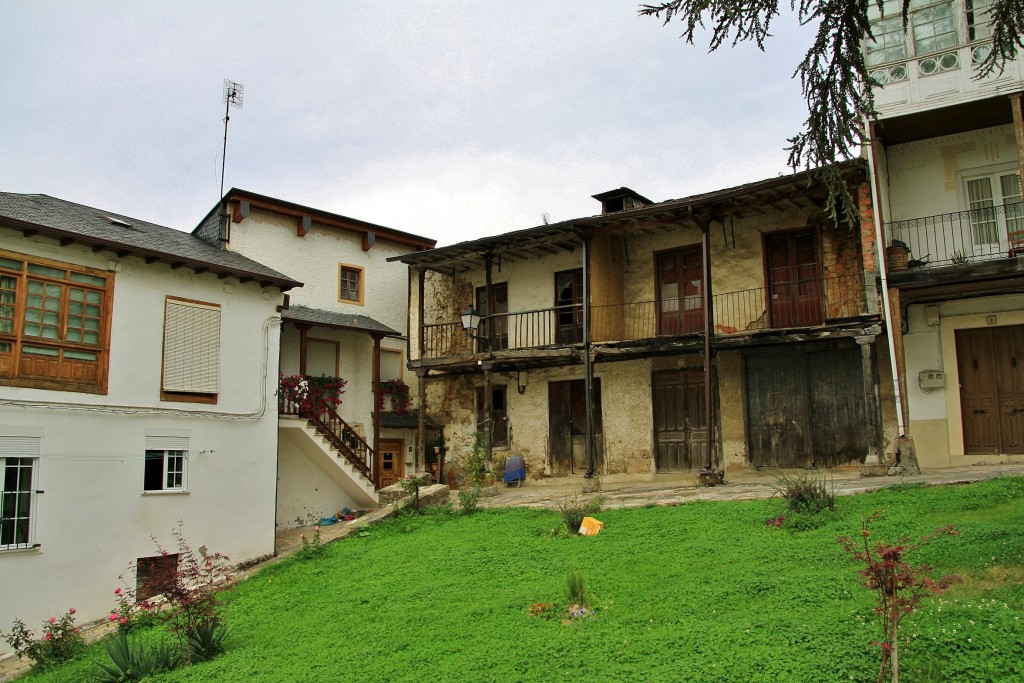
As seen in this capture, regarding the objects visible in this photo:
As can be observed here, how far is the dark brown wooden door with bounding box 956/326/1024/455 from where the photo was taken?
1469 centimetres

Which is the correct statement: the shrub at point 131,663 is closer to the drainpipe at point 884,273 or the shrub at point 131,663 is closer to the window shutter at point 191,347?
the window shutter at point 191,347

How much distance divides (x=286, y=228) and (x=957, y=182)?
1517 centimetres

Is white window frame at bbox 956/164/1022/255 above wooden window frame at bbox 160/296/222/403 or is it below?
above

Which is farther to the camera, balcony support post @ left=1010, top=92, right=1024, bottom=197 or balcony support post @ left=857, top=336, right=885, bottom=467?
balcony support post @ left=857, top=336, right=885, bottom=467

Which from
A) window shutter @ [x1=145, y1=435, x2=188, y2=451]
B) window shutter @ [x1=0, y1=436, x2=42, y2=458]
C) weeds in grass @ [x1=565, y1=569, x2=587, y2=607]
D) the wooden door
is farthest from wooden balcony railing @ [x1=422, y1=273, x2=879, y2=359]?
window shutter @ [x1=0, y1=436, x2=42, y2=458]

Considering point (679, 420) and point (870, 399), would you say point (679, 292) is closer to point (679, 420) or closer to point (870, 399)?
point (679, 420)

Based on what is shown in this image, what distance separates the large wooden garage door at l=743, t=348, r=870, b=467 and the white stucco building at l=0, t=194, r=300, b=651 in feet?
32.1

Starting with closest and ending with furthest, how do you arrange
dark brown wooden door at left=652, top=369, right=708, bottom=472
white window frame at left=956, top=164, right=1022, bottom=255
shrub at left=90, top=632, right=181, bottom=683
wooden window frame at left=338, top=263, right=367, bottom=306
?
shrub at left=90, top=632, right=181, bottom=683 → white window frame at left=956, top=164, right=1022, bottom=255 → dark brown wooden door at left=652, top=369, right=708, bottom=472 → wooden window frame at left=338, top=263, right=367, bottom=306

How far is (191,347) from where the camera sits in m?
15.1

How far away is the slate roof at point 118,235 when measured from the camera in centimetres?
1311

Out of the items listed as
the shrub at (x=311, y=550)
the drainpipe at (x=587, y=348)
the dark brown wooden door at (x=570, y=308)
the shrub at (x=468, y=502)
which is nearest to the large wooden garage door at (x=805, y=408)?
the drainpipe at (x=587, y=348)

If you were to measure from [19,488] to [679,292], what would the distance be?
13.3 m

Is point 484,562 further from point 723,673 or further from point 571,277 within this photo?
point 571,277

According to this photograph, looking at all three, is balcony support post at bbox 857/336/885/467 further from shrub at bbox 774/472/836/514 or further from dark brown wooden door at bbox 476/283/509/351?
dark brown wooden door at bbox 476/283/509/351
